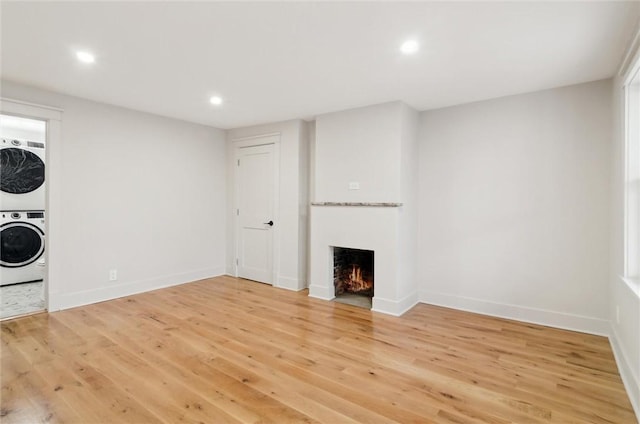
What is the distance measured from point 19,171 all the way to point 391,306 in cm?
603

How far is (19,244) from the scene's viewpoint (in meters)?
4.87

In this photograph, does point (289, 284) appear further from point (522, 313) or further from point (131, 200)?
point (522, 313)

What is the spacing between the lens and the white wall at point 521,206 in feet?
10.4

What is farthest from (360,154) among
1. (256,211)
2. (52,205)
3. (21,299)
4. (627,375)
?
(21,299)

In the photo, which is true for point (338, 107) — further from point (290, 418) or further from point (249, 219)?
point (290, 418)

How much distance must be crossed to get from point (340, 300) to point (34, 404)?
3.11m

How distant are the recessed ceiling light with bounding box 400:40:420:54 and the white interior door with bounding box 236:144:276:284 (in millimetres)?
2909

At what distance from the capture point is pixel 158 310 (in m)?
3.75

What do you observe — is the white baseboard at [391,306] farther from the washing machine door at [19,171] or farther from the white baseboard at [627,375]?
the washing machine door at [19,171]

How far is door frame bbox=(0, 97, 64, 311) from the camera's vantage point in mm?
3602

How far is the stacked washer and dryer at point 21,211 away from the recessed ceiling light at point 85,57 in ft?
11.0

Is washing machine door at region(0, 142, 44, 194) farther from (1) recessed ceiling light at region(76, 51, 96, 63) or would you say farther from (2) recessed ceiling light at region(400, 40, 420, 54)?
(2) recessed ceiling light at region(400, 40, 420, 54)

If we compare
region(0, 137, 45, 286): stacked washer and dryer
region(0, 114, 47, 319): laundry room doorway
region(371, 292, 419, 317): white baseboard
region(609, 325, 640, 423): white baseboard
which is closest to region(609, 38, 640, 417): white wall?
region(609, 325, 640, 423): white baseboard

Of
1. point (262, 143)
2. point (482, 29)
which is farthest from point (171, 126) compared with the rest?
point (482, 29)
